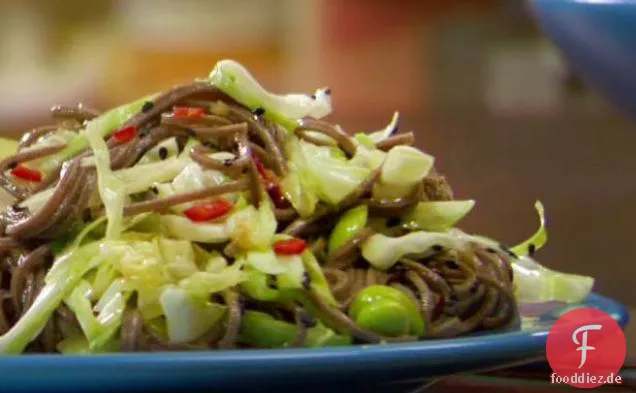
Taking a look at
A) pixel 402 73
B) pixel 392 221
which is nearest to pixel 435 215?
pixel 392 221

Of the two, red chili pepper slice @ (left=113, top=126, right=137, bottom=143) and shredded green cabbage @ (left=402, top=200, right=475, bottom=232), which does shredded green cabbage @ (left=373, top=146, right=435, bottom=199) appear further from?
red chili pepper slice @ (left=113, top=126, right=137, bottom=143)

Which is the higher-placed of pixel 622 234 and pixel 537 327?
pixel 537 327

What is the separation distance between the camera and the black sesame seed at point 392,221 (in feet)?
3.21

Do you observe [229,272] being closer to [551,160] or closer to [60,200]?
[60,200]

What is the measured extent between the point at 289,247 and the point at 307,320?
7 centimetres

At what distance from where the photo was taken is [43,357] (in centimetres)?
69

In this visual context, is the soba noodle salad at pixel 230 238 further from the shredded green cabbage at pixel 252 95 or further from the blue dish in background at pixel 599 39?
the blue dish in background at pixel 599 39

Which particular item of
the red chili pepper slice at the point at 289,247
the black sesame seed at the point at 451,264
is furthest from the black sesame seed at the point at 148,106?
the black sesame seed at the point at 451,264

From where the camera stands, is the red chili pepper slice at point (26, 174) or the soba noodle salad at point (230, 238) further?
the red chili pepper slice at point (26, 174)

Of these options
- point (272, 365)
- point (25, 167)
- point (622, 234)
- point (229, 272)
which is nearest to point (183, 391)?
point (272, 365)

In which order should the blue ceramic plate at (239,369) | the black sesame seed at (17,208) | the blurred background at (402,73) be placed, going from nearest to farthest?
the blue ceramic plate at (239,369)
the black sesame seed at (17,208)
the blurred background at (402,73)

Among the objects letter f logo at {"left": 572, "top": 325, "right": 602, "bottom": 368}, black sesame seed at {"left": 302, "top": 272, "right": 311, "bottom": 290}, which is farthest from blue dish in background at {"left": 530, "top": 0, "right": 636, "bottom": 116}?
black sesame seed at {"left": 302, "top": 272, "right": 311, "bottom": 290}

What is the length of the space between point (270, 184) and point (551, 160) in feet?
5.11

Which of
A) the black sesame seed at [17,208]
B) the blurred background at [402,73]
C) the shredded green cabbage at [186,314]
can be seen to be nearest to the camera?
the shredded green cabbage at [186,314]
